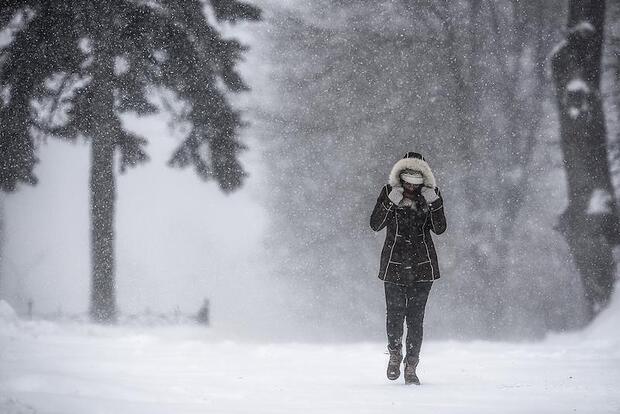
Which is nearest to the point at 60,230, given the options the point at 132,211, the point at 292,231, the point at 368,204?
the point at 132,211

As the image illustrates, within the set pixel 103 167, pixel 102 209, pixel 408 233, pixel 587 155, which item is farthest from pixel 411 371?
pixel 103 167

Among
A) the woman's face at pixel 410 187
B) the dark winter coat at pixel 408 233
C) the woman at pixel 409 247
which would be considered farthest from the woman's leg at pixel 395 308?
the woman's face at pixel 410 187

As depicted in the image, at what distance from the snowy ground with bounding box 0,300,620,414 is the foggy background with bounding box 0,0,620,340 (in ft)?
3.46

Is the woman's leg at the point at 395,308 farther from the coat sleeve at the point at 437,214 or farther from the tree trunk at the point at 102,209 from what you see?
the tree trunk at the point at 102,209

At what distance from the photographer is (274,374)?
677 centimetres

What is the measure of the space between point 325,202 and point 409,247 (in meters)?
6.72

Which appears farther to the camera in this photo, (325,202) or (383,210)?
(325,202)

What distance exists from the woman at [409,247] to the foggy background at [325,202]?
17.4 feet

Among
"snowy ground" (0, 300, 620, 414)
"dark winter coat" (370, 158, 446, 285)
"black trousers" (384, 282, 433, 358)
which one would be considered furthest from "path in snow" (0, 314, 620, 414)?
"dark winter coat" (370, 158, 446, 285)

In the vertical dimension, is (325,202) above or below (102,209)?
above

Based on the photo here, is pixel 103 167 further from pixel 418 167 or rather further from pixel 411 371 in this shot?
pixel 411 371

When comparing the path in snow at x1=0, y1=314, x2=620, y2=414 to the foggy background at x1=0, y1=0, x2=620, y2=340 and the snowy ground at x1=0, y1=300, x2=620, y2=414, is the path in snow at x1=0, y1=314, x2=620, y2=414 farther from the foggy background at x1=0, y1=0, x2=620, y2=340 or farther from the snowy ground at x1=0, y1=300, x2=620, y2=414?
the foggy background at x1=0, y1=0, x2=620, y2=340

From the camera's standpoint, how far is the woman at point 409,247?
19.6 feet

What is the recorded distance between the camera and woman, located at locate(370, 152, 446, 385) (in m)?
5.99
